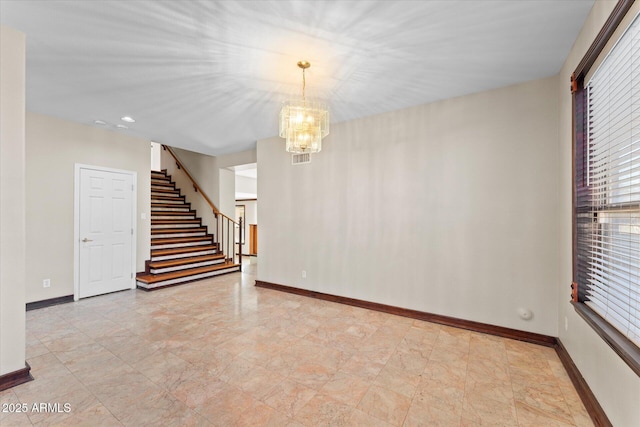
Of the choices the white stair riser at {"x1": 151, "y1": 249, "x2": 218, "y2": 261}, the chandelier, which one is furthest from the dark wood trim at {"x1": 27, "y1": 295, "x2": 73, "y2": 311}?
the chandelier

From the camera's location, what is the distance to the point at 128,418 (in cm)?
178

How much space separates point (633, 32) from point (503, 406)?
8.05 ft

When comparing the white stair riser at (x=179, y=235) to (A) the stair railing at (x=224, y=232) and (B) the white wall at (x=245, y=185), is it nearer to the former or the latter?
(A) the stair railing at (x=224, y=232)

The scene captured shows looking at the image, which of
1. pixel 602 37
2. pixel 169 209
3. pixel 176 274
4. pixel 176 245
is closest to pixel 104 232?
pixel 176 274

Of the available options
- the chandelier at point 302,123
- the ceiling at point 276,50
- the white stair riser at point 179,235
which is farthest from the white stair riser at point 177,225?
the chandelier at point 302,123

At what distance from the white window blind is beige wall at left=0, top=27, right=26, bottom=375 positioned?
422cm

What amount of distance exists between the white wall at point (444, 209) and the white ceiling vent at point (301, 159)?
0.11m

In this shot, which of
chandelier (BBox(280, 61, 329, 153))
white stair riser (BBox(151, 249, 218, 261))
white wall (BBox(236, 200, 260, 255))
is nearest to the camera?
chandelier (BBox(280, 61, 329, 153))

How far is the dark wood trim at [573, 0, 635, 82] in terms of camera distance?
1.46 metres

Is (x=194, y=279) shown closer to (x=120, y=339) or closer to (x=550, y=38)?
(x=120, y=339)

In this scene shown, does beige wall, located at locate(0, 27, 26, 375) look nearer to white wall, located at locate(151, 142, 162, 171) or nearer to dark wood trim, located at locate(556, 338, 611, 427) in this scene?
dark wood trim, located at locate(556, 338, 611, 427)

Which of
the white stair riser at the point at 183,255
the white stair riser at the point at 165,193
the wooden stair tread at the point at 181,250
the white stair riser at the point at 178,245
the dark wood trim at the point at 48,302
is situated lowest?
the dark wood trim at the point at 48,302

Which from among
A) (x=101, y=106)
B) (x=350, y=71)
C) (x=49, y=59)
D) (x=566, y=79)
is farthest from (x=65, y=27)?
(x=566, y=79)

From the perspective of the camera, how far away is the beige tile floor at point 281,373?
182cm
